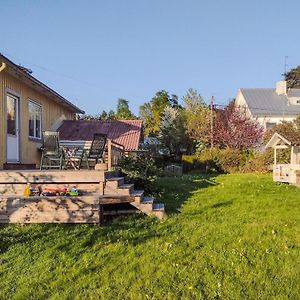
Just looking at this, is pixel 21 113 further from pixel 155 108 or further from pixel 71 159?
pixel 155 108

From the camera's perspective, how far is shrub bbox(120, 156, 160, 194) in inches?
346

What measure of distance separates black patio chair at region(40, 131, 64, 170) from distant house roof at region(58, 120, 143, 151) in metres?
5.41

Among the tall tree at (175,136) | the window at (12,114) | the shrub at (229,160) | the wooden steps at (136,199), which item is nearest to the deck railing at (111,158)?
the wooden steps at (136,199)

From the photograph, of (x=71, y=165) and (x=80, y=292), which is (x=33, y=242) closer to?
(x=80, y=292)

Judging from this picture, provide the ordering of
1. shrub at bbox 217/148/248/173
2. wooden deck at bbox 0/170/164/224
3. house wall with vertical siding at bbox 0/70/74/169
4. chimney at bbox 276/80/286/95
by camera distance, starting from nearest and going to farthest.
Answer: wooden deck at bbox 0/170/164/224 → house wall with vertical siding at bbox 0/70/74/169 → shrub at bbox 217/148/248/173 → chimney at bbox 276/80/286/95

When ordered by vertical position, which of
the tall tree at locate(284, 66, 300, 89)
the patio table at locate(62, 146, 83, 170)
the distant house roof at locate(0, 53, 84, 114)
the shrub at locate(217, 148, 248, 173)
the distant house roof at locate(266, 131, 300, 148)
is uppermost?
the tall tree at locate(284, 66, 300, 89)

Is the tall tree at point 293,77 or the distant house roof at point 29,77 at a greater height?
the tall tree at point 293,77

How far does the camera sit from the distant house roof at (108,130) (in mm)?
16906

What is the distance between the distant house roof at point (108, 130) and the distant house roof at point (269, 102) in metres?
17.0

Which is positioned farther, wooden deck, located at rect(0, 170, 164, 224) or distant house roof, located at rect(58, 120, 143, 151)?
distant house roof, located at rect(58, 120, 143, 151)

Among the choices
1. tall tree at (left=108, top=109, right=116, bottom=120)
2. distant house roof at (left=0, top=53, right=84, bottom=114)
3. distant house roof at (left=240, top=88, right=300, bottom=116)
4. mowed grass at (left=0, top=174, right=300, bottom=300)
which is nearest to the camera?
mowed grass at (left=0, top=174, right=300, bottom=300)

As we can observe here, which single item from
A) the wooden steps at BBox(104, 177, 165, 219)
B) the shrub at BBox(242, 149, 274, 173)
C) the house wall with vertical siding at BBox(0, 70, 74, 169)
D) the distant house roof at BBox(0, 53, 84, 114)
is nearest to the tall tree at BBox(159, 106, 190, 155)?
the shrub at BBox(242, 149, 274, 173)

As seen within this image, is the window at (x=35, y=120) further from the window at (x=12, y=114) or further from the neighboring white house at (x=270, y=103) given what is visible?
the neighboring white house at (x=270, y=103)

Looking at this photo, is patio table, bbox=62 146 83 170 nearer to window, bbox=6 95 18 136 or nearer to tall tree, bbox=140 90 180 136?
window, bbox=6 95 18 136
